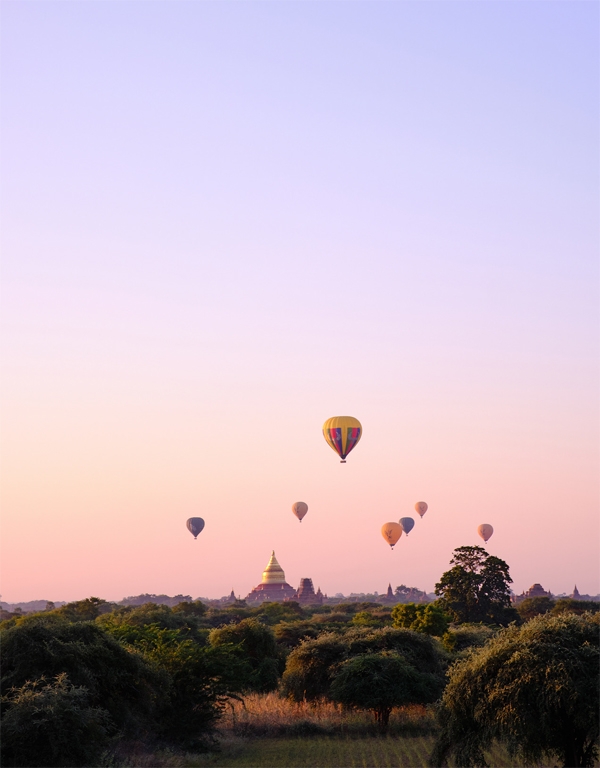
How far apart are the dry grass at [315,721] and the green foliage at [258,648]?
8.21 meters

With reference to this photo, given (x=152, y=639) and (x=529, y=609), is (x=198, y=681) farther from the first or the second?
(x=529, y=609)

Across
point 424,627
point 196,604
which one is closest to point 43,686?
point 424,627

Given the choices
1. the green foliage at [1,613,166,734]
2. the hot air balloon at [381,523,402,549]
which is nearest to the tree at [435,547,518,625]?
the green foliage at [1,613,166,734]

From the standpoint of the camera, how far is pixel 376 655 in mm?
38281

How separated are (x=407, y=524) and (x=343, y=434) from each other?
213 feet

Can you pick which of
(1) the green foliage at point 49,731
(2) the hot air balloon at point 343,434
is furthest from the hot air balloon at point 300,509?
(1) the green foliage at point 49,731

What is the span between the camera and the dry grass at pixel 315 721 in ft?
115

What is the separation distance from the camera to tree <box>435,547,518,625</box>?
7581 centimetres

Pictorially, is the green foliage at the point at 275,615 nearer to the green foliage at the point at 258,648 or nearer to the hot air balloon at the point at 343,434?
the hot air balloon at the point at 343,434

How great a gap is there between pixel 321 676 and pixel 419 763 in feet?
39.8

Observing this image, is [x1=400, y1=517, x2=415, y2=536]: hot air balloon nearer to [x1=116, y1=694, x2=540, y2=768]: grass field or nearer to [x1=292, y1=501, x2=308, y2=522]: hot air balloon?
[x1=292, y1=501, x2=308, y2=522]: hot air balloon

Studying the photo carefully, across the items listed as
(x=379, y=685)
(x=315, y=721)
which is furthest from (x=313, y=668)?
(x=379, y=685)

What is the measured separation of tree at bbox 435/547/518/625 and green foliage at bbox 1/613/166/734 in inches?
1994

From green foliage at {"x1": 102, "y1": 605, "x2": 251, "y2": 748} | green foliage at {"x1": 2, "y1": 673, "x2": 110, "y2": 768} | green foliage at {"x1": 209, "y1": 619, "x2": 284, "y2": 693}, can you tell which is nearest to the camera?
green foliage at {"x1": 2, "y1": 673, "x2": 110, "y2": 768}
